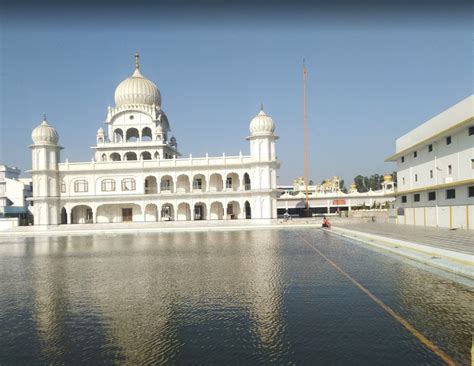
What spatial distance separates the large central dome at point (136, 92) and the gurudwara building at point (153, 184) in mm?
3321

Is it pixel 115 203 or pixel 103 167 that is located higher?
pixel 103 167

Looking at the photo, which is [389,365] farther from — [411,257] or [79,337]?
[411,257]

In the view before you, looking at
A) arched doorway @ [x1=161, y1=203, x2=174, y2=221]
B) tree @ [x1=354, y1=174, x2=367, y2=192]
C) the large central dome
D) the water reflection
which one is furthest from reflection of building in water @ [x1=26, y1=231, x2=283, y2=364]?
tree @ [x1=354, y1=174, x2=367, y2=192]

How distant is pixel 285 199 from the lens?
219ft

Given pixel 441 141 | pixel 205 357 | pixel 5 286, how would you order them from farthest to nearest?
1. pixel 441 141
2. pixel 5 286
3. pixel 205 357

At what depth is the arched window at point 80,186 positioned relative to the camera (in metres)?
49.6

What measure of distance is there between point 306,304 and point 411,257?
29.5 ft

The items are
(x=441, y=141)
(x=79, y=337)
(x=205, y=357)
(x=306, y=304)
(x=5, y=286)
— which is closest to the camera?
(x=205, y=357)

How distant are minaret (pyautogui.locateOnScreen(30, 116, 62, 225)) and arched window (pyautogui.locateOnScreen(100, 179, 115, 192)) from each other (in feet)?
A: 17.7

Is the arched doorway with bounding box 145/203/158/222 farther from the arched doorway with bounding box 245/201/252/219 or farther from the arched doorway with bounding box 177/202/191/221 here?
the arched doorway with bounding box 245/201/252/219

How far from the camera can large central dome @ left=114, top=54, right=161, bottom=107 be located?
53969mm

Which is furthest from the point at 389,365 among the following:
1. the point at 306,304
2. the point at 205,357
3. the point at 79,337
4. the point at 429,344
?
the point at 79,337

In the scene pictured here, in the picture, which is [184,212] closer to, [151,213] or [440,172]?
[151,213]

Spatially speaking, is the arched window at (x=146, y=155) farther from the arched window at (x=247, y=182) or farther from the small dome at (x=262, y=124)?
the small dome at (x=262, y=124)
